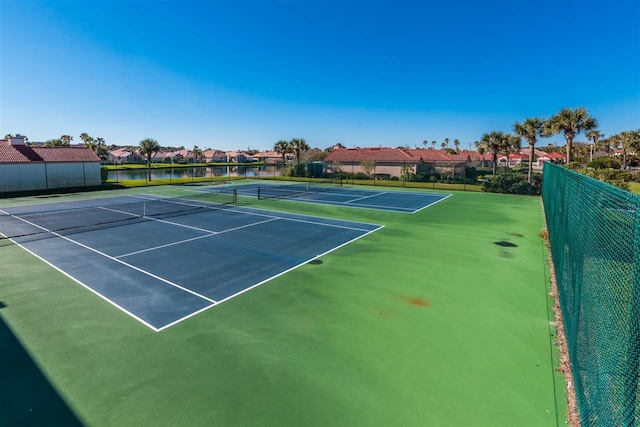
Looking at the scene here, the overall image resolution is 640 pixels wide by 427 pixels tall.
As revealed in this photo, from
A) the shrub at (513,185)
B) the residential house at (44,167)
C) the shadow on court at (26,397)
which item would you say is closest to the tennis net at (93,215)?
the shadow on court at (26,397)

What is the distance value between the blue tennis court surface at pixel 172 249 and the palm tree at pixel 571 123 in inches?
1074

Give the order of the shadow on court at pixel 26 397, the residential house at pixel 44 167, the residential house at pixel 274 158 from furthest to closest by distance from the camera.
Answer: the residential house at pixel 274 158
the residential house at pixel 44 167
the shadow on court at pixel 26 397

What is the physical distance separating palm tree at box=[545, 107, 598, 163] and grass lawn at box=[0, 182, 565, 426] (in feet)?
96.5

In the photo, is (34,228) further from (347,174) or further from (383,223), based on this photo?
(347,174)

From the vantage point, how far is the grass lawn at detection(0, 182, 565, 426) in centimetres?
513

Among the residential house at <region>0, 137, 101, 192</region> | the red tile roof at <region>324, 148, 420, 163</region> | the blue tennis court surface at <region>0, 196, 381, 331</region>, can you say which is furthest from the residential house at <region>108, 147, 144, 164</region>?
the blue tennis court surface at <region>0, 196, 381, 331</region>

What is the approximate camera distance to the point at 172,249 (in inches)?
526

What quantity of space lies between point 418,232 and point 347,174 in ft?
114

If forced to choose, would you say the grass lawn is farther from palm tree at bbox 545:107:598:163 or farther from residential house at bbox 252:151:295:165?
residential house at bbox 252:151:295:165

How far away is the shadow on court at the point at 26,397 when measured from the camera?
491 cm

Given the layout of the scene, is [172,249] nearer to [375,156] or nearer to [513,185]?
[513,185]

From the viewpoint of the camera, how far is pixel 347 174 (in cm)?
5081

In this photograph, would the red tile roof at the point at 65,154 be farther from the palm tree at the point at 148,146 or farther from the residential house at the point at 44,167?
the palm tree at the point at 148,146

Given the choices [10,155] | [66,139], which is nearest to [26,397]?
[10,155]
